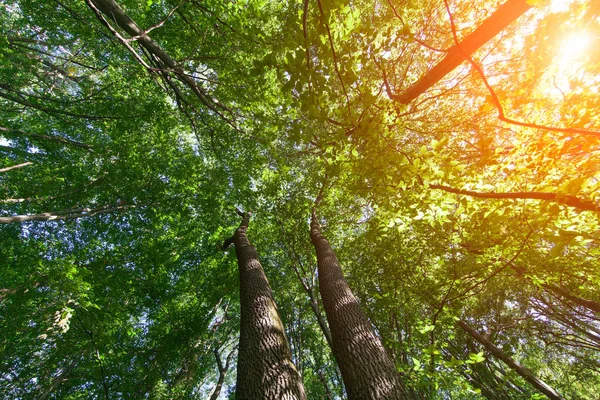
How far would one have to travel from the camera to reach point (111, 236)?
9.84 metres

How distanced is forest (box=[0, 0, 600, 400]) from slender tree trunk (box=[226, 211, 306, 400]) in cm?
3

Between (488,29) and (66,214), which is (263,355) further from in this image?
(66,214)

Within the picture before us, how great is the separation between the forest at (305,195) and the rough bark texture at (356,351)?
0.10 feet

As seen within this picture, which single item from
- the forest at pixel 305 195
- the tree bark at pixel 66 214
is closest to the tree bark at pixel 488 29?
the forest at pixel 305 195

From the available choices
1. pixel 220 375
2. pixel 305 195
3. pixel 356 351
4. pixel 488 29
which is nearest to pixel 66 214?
pixel 305 195

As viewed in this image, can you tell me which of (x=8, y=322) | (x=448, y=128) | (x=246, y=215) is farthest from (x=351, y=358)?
(x=8, y=322)

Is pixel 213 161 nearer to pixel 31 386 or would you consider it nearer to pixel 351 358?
pixel 31 386

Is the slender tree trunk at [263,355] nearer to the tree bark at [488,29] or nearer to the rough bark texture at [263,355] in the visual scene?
the rough bark texture at [263,355]

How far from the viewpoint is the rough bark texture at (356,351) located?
2.59 m

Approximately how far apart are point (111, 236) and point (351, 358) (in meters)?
11.1

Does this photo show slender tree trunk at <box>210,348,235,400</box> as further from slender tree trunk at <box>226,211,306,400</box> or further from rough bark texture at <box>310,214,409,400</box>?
rough bark texture at <box>310,214,409,400</box>

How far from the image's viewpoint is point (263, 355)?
2916 millimetres

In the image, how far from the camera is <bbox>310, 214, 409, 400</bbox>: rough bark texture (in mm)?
2588

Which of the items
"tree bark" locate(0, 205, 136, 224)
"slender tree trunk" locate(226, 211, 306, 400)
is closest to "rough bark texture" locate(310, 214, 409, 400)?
"slender tree trunk" locate(226, 211, 306, 400)
